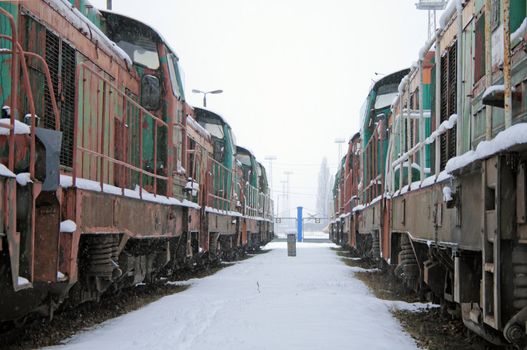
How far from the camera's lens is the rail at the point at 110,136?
6.62m

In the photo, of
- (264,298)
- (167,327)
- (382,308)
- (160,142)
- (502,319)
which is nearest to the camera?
(502,319)

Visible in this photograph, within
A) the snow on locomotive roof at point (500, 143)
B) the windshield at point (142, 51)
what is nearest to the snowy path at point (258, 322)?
the snow on locomotive roof at point (500, 143)

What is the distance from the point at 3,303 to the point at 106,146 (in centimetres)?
304

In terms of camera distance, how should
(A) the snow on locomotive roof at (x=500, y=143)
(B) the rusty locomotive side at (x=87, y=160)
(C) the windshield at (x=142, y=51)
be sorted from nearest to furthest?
(A) the snow on locomotive roof at (x=500, y=143) < (B) the rusty locomotive side at (x=87, y=160) < (C) the windshield at (x=142, y=51)

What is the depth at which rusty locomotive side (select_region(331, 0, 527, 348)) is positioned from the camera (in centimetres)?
352

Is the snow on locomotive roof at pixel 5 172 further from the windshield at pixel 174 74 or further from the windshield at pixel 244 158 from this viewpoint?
the windshield at pixel 244 158

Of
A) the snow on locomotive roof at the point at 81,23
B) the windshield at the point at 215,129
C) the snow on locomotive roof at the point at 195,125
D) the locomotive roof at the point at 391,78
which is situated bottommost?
the snow on locomotive roof at the point at 195,125

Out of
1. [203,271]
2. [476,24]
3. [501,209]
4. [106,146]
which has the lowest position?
[203,271]

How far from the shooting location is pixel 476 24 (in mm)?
4762

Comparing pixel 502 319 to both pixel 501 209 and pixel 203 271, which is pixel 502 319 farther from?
pixel 203 271

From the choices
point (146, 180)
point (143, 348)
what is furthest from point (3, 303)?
point (146, 180)

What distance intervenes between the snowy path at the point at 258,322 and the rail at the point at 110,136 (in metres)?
1.38

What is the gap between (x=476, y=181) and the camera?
13.7ft

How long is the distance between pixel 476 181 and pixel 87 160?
420 centimetres
